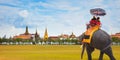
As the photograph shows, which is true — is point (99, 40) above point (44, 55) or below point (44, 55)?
above

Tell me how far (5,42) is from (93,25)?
13986 cm

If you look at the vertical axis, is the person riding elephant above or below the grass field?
above

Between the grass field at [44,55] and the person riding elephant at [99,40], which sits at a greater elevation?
the person riding elephant at [99,40]

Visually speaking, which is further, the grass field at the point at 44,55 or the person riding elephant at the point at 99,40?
the grass field at the point at 44,55

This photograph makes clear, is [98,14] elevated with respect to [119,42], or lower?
elevated

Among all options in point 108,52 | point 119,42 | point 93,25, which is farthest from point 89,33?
point 119,42

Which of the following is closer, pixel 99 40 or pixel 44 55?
pixel 99 40

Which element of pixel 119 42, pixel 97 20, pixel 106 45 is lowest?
pixel 119 42

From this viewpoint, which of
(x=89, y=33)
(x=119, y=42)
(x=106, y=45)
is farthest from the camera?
(x=119, y=42)

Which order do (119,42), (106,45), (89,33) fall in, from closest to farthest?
(106,45) → (89,33) → (119,42)

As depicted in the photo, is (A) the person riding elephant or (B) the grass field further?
(B) the grass field

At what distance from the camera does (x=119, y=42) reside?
154125 millimetres

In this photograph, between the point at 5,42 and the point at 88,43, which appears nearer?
the point at 88,43

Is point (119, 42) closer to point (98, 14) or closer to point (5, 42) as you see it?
point (5, 42)
